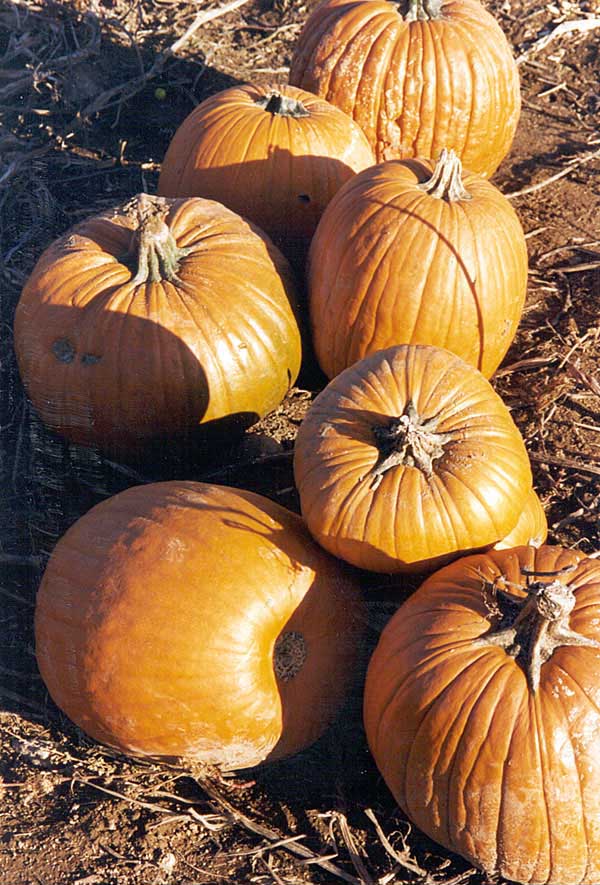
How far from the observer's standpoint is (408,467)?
11.6 ft

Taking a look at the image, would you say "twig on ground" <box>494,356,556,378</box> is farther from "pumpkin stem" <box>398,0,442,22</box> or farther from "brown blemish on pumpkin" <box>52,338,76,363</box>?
"brown blemish on pumpkin" <box>52,338,76,363</box>

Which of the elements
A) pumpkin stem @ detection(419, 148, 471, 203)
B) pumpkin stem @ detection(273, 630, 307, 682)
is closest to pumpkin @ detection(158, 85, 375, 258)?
pumpkin stem @ detection(419, 148, 471, 203)

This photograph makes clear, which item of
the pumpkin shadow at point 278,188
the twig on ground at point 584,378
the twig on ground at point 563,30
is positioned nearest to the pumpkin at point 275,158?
the pumpkin shadow at point 278,188

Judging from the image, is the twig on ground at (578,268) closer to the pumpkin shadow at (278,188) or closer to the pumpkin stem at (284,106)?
the pumpkin shadow at (278,188)

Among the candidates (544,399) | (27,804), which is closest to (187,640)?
(27,804)

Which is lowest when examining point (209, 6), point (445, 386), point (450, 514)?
point (450, 514)

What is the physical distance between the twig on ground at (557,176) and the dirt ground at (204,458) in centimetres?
2

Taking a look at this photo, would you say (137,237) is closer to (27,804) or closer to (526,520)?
(526,520)

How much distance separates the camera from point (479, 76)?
18.7 ft

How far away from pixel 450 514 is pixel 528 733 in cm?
81

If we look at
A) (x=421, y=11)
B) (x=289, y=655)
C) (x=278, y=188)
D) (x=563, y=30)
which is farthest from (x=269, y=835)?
(x=563, y=30)

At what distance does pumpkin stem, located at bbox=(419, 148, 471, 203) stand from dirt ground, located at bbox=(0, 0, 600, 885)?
125 cm

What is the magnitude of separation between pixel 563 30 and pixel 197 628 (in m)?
6.52

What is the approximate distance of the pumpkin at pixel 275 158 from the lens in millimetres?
5172
